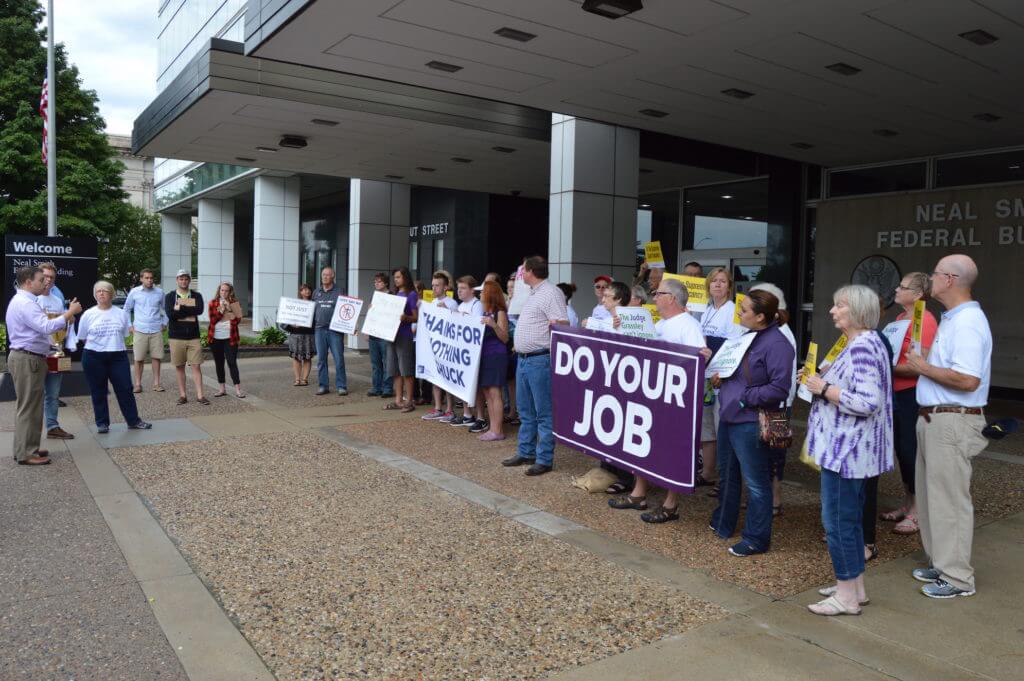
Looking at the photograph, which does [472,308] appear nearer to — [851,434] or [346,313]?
[346,313]

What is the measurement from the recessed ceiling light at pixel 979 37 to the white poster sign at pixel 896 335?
3.64 m

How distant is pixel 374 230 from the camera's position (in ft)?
66.4

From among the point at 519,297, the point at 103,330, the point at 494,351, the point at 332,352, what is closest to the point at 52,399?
the point at 103,330

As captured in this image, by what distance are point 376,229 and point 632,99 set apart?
11273mm

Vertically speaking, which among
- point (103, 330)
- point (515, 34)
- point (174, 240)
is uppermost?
point (174, 240)

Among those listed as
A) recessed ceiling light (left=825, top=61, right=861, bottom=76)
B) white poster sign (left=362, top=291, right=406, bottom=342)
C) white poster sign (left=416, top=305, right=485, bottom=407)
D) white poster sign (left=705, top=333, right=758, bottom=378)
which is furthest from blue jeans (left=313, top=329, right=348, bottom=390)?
white poster sign (left=705, top=333, right=758, bottom=378)

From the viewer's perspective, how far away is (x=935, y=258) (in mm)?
13891

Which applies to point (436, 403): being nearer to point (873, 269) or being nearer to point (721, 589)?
point (721, 589)

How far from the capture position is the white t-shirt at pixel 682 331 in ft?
18.7

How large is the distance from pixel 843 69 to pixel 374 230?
1365 centimetres

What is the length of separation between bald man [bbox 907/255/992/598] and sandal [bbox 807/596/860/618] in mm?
638

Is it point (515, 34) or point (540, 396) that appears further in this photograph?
point (515, 34)

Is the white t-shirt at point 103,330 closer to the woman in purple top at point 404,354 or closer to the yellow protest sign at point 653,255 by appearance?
the woman in purple top at point 404,354

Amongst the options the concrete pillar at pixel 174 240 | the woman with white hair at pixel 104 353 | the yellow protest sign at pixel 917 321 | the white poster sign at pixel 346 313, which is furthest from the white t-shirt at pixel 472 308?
the concrete pillar at pixel 174 240
